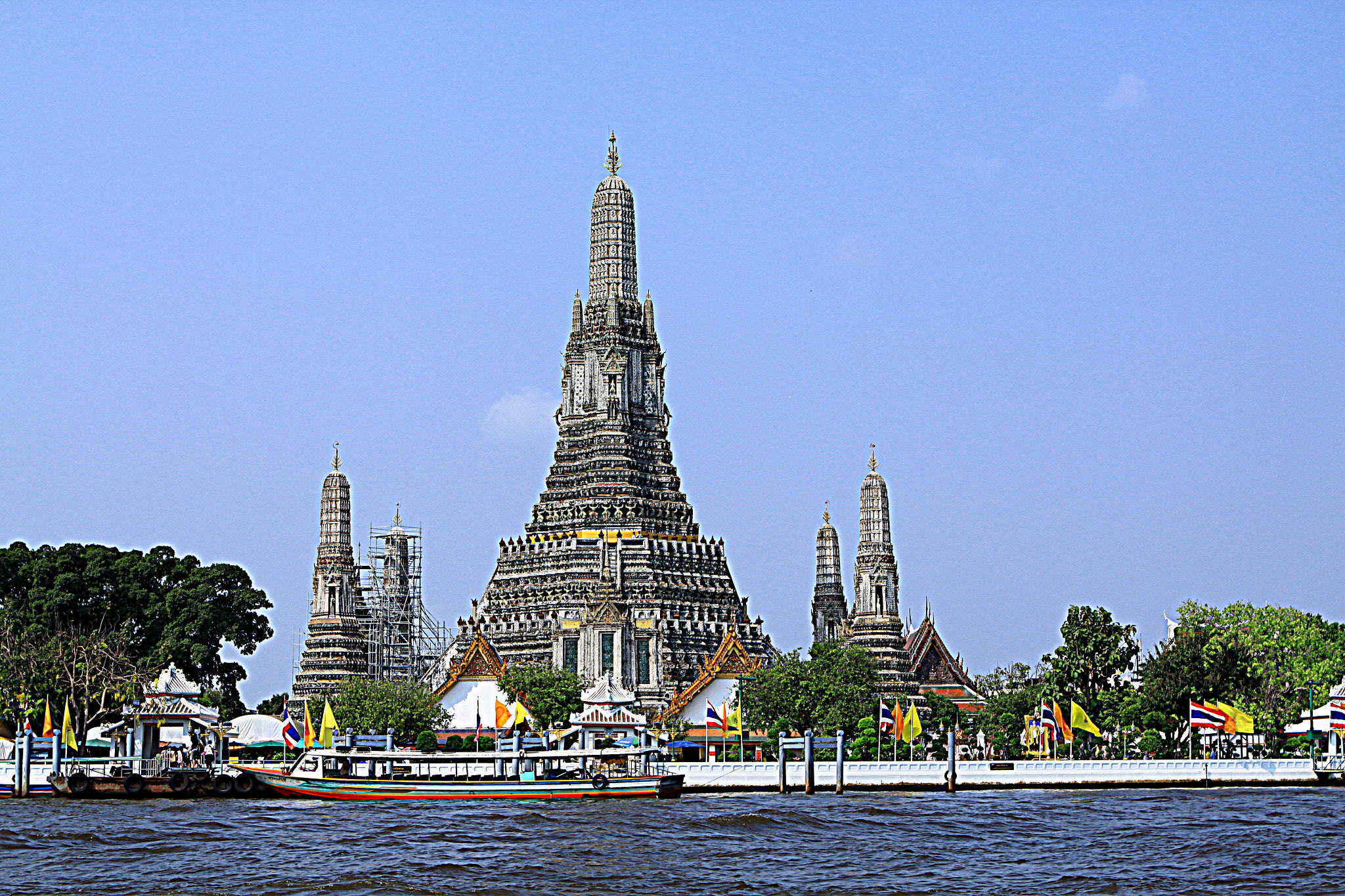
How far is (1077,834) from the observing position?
200 feet

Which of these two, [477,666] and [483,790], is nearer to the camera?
[483,790]

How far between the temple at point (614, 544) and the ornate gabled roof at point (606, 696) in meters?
7.56

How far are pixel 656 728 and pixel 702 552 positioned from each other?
79.2 feet

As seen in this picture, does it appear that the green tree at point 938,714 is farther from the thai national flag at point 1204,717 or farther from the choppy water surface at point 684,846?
the choppy water surface at point 684,846

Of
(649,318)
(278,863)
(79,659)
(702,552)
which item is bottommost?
(278,863)

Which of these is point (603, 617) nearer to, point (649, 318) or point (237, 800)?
point (649, 318)

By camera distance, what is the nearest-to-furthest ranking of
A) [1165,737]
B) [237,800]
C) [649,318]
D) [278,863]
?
[278,863] < [237,800] < [1165,737] < [649,318]

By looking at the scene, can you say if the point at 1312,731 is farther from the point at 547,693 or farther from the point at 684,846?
the point at 684,846

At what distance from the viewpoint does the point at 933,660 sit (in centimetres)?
14025

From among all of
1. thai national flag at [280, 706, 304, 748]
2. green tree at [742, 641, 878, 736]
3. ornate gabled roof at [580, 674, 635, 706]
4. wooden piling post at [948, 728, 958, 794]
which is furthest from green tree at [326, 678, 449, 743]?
wooden piling post at [948, 728, 958, 794]

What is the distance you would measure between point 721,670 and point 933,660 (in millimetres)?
32875

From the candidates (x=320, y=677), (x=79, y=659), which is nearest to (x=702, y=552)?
(x=320, y=677)

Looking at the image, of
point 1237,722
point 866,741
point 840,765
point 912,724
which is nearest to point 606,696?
point 866,741

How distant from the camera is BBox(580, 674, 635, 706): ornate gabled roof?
97.2m
